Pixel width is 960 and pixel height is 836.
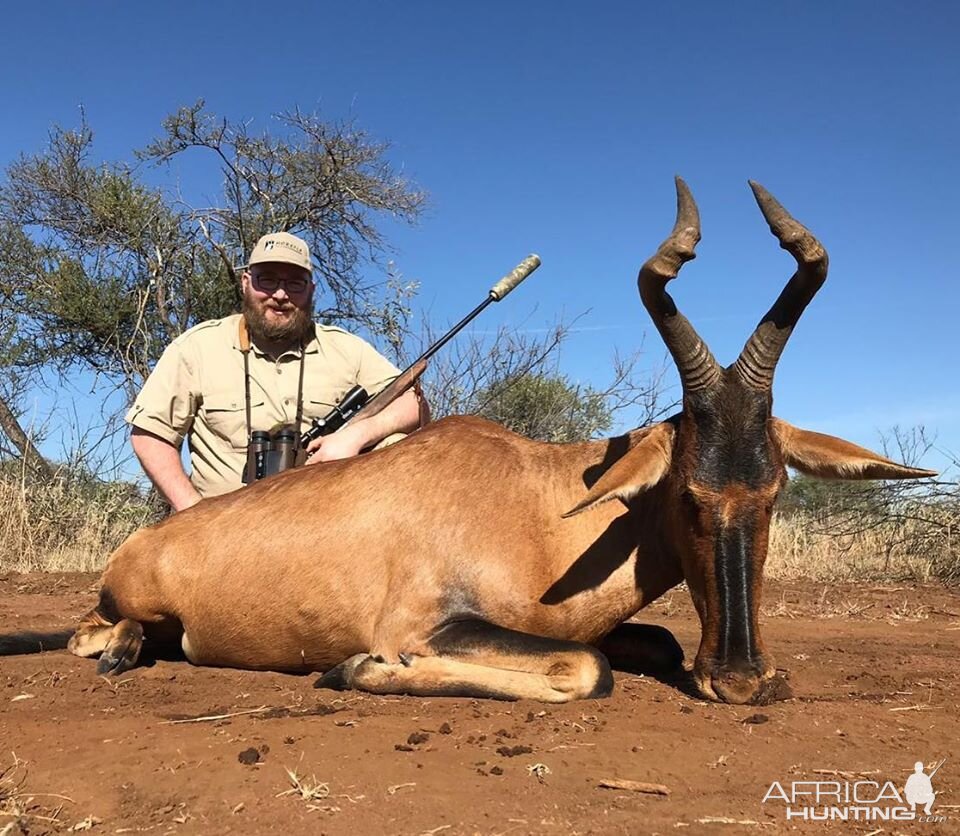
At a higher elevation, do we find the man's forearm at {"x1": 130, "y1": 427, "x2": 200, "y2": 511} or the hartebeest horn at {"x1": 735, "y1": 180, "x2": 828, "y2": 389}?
the hartebeest horn at {"x1": 735, "y1": 180, "x2": 828, "y2": 389}

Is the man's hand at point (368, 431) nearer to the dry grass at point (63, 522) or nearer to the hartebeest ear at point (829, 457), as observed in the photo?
the hartebeest ear at point (829, 457)

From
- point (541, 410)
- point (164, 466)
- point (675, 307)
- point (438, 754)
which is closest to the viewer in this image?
point (438, 754)

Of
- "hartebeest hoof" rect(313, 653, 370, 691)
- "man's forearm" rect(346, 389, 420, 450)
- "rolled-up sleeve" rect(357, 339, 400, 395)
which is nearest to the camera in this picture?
"hartebeest hoof" rect(313, 653, 370, 691)

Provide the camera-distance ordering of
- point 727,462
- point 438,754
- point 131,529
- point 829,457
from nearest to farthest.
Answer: point 438,754, point 727,462, point 829,457, point 131,529

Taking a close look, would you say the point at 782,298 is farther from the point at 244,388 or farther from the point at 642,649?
the point at 244,388

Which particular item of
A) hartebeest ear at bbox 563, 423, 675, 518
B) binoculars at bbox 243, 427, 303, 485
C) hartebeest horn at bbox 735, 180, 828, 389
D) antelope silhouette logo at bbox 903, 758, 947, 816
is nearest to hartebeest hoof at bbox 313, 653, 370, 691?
hartebeest ear at bbox 563, 423, 675, 518

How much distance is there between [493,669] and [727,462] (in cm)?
139

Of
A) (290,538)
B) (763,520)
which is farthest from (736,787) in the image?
(290,538)

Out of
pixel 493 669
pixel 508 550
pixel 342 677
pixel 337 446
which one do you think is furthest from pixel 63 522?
pixel 493 669

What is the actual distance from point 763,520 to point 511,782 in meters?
1.79

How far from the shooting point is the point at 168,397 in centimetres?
707

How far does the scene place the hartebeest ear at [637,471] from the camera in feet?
13.9

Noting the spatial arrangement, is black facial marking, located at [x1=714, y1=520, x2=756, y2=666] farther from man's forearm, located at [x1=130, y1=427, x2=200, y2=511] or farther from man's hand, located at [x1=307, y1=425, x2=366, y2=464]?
man's forearm, located at [x1=130, y1=427, x2=200, y2=511]

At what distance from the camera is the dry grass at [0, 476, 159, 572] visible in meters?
11.1
